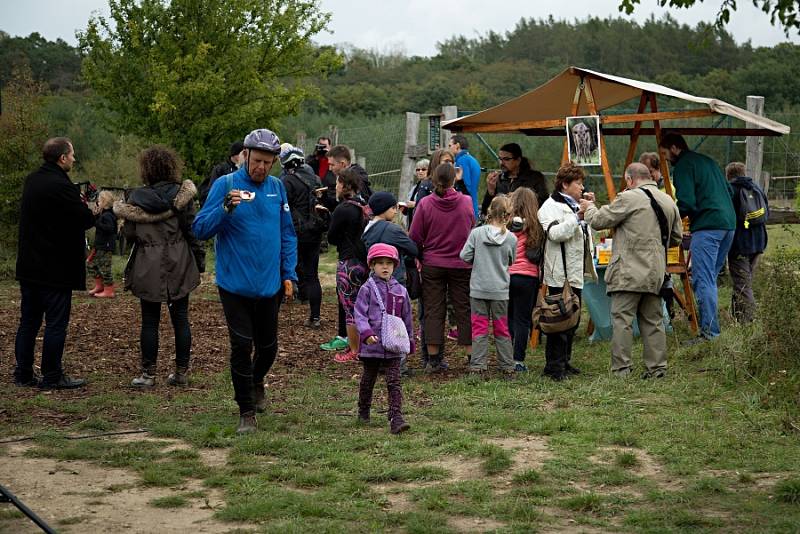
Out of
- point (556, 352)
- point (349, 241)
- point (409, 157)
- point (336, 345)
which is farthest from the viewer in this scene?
point (409, 157)

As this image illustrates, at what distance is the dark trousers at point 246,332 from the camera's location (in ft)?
22.1

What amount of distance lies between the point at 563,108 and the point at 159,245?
531cm

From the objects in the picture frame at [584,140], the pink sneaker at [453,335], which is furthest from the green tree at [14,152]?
the picture frame at [584,140]

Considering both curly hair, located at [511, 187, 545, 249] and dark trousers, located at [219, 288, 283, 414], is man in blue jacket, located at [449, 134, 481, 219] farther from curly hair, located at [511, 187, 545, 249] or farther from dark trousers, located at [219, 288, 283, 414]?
dark trousers, located at [219, 288, 283, 414]

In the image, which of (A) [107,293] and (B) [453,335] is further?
(A) [107,293]

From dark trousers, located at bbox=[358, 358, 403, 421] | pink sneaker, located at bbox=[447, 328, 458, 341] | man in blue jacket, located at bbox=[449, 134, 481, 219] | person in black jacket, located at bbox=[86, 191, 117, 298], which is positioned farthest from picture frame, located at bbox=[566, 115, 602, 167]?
person in black jacket, located at bbox=[86, 191, 117, 298]

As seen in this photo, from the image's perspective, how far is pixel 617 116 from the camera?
10.1m

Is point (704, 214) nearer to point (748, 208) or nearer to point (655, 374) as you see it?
point (748, 208)

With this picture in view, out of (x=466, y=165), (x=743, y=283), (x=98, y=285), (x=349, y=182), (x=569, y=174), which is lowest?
(x=98, y=285)

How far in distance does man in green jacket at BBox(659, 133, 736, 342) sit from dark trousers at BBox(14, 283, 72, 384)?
5.62 metres

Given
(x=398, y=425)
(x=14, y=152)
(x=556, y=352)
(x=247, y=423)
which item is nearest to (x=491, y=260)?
(x=556, y=352)

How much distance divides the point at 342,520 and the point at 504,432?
2.04 meters

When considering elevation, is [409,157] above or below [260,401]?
above

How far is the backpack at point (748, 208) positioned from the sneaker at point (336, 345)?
431 centimetres
